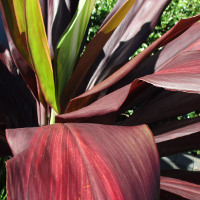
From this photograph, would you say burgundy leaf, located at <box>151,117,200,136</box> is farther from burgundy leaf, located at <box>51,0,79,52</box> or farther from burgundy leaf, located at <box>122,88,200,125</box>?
burgundy leaf, located at <box>51,0,79,52</box>

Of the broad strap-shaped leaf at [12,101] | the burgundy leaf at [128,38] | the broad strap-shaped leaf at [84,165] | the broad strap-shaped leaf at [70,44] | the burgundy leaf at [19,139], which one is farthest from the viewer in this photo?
the burgundy leaf at [128,38]

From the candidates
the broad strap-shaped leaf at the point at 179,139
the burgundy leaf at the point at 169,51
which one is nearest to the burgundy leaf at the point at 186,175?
the broad strap-shaped leaf at the point at 179,139


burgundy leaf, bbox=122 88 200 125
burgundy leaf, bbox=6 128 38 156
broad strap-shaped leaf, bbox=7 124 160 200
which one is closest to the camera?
broad strap-shaped leaf, bbox=7 124 160 200

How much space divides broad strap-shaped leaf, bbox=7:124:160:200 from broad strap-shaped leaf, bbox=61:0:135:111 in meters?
0.47

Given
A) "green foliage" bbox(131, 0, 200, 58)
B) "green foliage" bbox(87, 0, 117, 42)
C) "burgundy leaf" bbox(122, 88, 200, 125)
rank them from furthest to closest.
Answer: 1. "green foliage" bbox(131, 0, 200, 58)
2. "green foliage" bbox(87, 0, 117, 42)
3. "burgundy leaf" bbox(122, 88, 200, 125)

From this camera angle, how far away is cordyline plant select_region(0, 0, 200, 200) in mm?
649

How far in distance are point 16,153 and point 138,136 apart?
302 millimetres

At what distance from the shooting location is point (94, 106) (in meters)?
0.89

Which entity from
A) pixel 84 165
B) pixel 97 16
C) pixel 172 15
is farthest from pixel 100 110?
pixel 172 15

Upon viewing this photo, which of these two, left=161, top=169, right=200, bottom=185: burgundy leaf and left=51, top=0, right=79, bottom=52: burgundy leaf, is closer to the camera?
left=161, top=169, right=200, bottom=185: burgundy leaf

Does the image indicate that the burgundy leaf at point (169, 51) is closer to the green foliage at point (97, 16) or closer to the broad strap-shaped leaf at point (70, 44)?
the broad strap-shaped leaf at point (70, 44)

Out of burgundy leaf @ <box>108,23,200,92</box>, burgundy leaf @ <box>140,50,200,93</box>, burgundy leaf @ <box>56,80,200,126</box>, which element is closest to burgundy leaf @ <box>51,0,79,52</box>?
burgundy leaf @ <box>108,23,200,92</box>

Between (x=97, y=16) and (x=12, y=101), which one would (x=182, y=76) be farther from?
(x=97, y=16)

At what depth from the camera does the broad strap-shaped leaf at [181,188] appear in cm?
102
